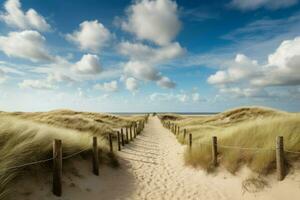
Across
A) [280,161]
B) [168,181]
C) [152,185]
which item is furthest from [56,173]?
[280,161]

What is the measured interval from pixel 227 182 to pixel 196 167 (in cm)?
203

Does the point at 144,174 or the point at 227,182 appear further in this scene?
the point at 144,174

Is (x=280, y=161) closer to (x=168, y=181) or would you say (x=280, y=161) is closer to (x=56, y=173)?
(x=168, y=181)

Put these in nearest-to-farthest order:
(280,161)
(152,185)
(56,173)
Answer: (56,173), (280,161), (152,185)

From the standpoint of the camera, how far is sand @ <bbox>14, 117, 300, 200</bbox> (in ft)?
20.9

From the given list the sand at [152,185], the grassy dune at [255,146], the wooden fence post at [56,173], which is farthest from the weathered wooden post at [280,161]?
the wooden fence post at [56,173]

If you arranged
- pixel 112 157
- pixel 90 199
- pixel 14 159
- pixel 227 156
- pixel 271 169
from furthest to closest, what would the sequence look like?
pixel 112 157 → pixel 227 156 → pixel 271 169 → pixel 90 199 → pixel 14 159

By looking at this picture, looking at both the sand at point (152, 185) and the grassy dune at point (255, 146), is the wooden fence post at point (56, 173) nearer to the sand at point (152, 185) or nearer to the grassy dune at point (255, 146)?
the sand at point (152, 185)

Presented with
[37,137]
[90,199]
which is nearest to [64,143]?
[37,137]

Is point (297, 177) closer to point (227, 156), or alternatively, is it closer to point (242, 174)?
point (242, 174)

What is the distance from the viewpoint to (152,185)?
8.52m

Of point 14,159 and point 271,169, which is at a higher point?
point 14,159

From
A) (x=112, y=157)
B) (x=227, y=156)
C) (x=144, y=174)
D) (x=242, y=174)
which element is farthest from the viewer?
(x=112, y=157)

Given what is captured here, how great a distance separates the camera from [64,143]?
27.1 feet
